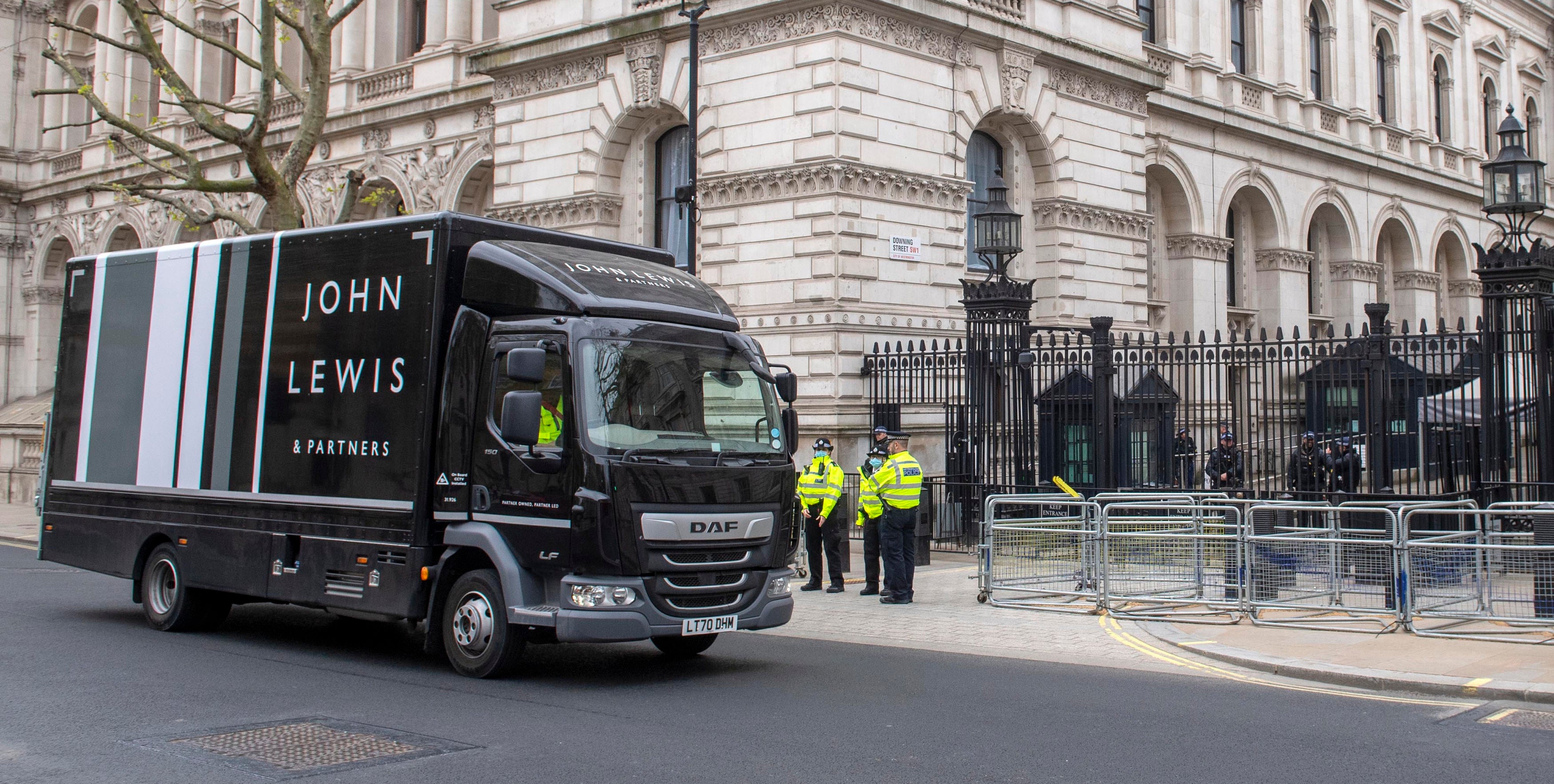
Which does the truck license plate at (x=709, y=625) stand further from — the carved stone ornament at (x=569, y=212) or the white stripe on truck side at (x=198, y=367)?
the carved stone ornament at (x=569, y=212)

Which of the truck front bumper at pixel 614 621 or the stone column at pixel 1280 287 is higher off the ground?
the stone column at pixel 1280 287

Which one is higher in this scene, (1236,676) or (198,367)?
(198,367)

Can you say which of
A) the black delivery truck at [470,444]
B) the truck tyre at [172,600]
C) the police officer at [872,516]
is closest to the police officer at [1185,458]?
the police officer at [872,516]

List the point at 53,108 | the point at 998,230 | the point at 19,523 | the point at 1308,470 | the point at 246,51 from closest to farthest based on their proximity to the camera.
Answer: the point at 1308,470
the point at 998,230
the point at 19,523
the point at 246,51
the point at 53,108

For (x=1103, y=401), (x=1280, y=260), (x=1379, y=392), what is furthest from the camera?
(x=1280, y=260)

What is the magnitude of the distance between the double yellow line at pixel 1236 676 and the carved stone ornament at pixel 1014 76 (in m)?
13.0

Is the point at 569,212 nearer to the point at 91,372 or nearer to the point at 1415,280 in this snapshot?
the point at 91,372

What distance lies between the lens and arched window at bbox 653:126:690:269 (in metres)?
24.1

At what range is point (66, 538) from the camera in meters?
12.7

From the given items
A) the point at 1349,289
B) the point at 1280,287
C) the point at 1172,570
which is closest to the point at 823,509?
the point at 1172,570

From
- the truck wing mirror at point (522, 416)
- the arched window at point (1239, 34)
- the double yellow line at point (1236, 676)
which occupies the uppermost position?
the arched window at point (1239, 34)

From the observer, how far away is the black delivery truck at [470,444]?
9.22m

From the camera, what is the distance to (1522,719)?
8273 millimetres

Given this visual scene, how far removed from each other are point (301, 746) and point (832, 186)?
1455cm
